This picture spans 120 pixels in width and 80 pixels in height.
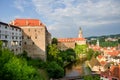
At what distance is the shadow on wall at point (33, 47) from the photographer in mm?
56000

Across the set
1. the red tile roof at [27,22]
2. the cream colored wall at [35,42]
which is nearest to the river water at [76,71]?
the cream colored wall at [35,42]

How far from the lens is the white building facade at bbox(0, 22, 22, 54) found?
46281mm

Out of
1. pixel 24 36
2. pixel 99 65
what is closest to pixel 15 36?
pixel 24 36

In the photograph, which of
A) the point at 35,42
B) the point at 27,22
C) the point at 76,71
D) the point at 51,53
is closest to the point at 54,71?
the point at 35,42

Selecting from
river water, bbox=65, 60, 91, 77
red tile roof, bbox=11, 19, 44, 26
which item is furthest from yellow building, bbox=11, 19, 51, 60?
river water, bbox=65, 60, 91, 77

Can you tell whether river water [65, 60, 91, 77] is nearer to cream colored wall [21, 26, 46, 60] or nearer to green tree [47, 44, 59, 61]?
green tree [47, 44, 59, 61]

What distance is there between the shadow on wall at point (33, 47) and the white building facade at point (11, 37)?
1385 mm

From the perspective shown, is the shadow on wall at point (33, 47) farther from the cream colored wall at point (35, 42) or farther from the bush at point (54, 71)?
the bush at point (54, 71)

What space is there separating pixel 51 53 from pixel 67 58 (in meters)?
19.7

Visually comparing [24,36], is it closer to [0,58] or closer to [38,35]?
[38,35]

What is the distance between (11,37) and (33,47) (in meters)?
7.27

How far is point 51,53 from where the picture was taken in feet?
207

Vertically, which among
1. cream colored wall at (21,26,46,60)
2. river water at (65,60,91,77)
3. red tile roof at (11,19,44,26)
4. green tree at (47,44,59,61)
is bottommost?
river water at (65,60,91,77)

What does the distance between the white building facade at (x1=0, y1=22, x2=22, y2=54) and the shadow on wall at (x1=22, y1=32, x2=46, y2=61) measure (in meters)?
1.39
